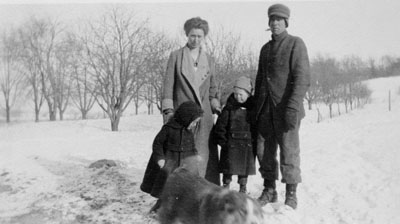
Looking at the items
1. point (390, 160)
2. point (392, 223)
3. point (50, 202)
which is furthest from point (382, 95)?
point (50, 202)

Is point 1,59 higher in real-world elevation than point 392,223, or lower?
higher

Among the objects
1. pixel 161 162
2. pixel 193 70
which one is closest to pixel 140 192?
pixel 161 162

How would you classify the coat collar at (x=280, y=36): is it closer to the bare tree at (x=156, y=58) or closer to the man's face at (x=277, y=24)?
the man's face at (x=277, y=24)

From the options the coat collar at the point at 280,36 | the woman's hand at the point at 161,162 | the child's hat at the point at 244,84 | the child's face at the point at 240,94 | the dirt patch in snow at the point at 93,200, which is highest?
the coat collar at the point at 280,36

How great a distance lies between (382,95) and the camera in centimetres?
1961

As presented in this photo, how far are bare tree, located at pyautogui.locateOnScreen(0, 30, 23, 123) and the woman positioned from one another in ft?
42.2

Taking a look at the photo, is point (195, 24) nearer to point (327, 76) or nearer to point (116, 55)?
point (116, 55)

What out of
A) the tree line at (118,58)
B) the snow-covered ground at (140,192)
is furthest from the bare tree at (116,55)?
the snow-covered ground at (140,192)

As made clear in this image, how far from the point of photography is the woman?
162 inches

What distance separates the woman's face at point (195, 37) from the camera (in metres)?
4.09

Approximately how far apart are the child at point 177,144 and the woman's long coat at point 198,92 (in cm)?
25

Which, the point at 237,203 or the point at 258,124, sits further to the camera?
the point at 258,124

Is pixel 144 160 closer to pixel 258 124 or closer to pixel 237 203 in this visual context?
pixel 258 124

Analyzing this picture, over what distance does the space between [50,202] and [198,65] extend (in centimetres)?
282
